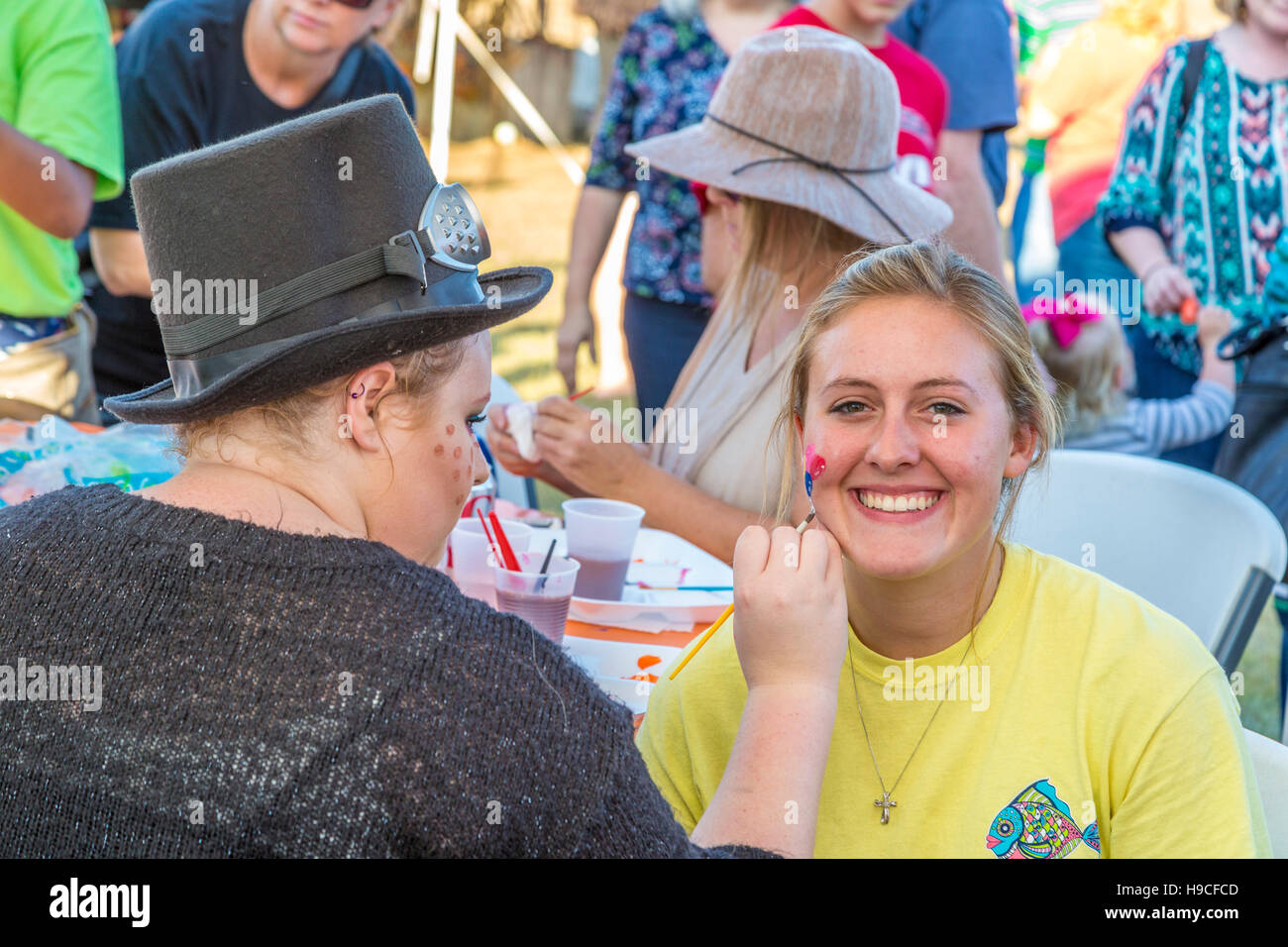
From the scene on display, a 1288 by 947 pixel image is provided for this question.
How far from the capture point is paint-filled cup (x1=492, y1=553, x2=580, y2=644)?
198cm

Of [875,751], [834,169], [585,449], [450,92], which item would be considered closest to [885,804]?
[875,751]

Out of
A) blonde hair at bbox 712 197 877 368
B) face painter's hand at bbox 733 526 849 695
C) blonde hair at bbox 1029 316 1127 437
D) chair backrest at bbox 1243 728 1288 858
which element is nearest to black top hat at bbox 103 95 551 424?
face painter's hand at bbox 733 526 849 695

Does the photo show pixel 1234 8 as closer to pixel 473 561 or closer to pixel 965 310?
pixel 965 310

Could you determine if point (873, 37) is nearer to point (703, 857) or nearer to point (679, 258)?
point (679, 258)

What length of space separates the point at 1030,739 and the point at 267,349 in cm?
108

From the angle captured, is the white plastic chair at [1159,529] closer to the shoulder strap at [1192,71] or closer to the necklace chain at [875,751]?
the necklace chain at [875,751]

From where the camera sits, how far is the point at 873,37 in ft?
11.7

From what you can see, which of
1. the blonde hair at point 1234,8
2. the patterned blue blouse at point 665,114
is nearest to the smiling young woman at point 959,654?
the patterned blue blouse at point 665,114

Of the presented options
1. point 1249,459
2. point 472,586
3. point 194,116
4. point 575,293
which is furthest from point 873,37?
point 472,586

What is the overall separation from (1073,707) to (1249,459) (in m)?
2.29

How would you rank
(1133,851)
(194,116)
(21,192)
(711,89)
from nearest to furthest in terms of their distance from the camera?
(1133,851), (21,192), (194,116), (711,89)

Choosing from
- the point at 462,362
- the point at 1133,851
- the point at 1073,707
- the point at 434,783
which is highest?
the point at 462,362

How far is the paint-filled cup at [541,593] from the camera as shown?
77.9 inches

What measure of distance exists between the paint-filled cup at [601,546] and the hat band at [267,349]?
97 centimetres
